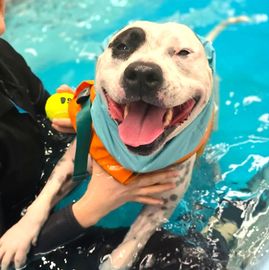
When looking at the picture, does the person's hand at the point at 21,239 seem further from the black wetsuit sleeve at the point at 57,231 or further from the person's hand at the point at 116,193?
the person's hand at the point at 116,193

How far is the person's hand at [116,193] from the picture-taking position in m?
1.59

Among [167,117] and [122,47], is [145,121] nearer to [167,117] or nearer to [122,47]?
[167,117]

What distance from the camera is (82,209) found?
1.60 metres

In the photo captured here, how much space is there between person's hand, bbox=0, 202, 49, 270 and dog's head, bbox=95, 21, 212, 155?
1.51ft

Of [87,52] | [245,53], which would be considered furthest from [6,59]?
[245,53]

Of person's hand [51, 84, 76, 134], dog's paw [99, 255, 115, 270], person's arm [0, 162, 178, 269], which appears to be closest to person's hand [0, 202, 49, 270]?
person's arm [0, 162, 178, 269]

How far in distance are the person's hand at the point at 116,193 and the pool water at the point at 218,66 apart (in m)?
0.28

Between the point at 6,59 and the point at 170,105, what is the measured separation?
80cm

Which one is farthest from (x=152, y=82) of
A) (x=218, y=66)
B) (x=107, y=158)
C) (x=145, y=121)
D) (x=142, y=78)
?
(x=218, y=66)

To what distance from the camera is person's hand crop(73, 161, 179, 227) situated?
159cm

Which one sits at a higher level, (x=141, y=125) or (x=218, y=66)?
(x=141, y=125)

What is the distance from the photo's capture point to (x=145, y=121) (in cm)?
136

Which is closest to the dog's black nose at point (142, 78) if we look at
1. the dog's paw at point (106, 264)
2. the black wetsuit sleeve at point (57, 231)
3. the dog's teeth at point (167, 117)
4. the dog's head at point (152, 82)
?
the dog's head at point (152, 82)

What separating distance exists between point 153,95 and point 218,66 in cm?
173
